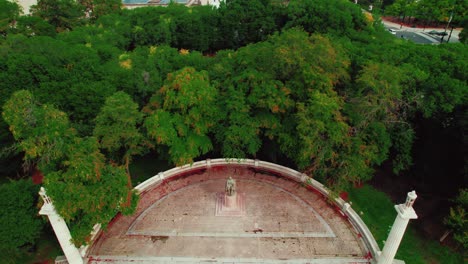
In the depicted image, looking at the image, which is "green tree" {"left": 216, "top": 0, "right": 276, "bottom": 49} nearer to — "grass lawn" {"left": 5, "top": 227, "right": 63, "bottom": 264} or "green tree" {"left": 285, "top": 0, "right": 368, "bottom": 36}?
"green tree" {"left": 285, "top": 0, "right": 368, "bottom": 36}

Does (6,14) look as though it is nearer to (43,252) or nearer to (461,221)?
(43,252)

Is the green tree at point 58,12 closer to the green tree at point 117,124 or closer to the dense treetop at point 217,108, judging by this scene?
the dense treetop at point 217,108

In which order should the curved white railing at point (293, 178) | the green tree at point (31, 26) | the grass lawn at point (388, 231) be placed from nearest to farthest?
the curved white railing at point (293, 178) → the grass lawn at point (388, 231) → the green tree at point (31, 26)

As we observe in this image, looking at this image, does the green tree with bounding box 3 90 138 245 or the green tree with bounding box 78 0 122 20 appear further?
the green tree with bounding box 78 0 122 20

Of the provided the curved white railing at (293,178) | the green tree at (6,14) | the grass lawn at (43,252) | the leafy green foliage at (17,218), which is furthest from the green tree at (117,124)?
the green tree at (6,14)

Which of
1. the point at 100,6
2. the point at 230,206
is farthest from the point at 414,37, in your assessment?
the point at 230,206

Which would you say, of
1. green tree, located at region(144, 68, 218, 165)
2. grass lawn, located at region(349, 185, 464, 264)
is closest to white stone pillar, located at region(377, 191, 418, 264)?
grass lawn, located at region(349, 185, 464, 264)
